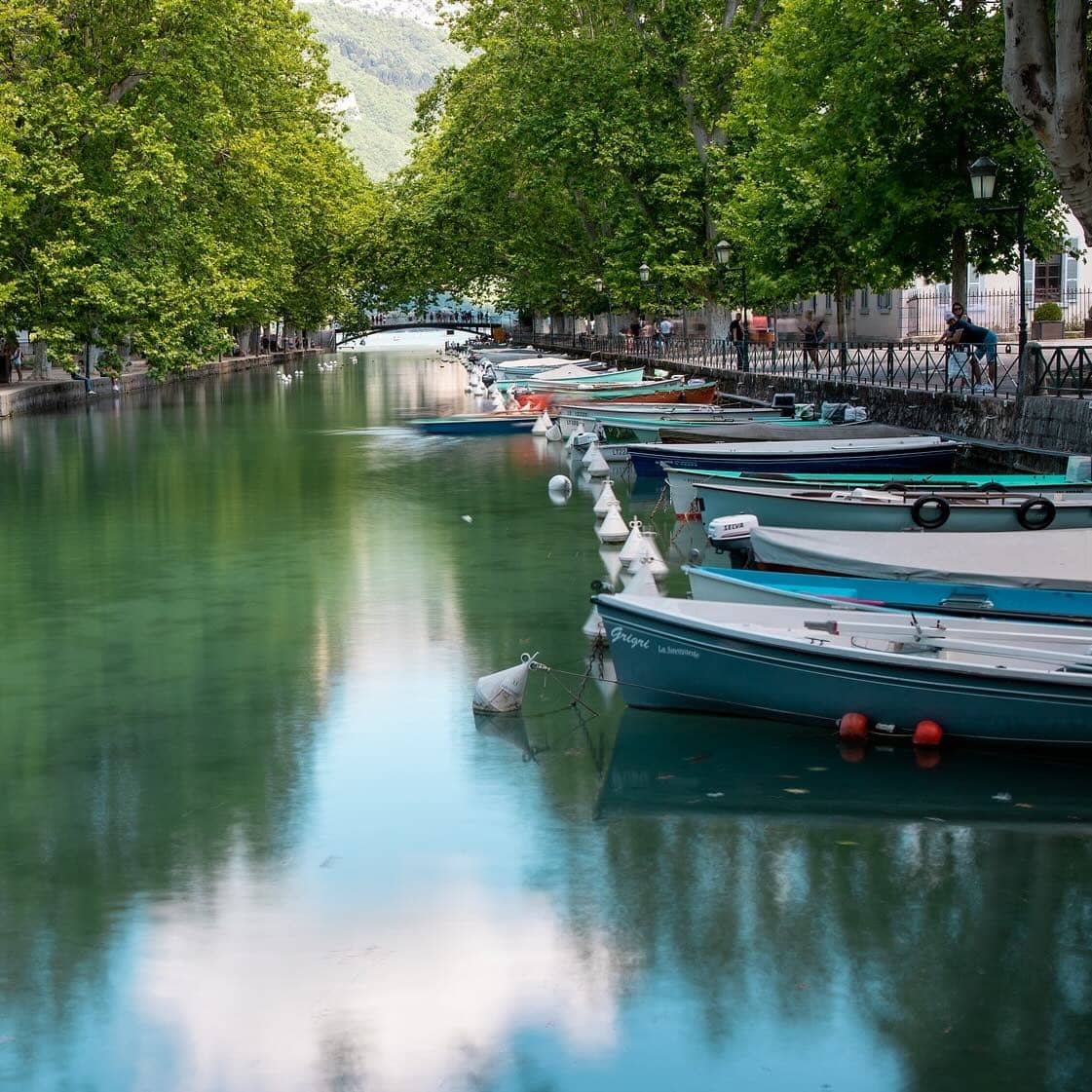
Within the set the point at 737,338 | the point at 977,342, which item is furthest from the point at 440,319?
the point at 977,342

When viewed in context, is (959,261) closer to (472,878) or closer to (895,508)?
(895,508)

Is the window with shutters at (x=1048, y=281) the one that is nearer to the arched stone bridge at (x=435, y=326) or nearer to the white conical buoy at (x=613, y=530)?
the white conical buoy at (x=613, y=530)

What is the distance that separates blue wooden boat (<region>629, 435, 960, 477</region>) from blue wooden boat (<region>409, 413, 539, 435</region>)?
15.5 meters

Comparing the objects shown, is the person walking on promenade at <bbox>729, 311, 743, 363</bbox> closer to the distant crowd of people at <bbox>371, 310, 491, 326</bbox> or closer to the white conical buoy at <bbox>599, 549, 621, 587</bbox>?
the white conical buoy at <bbox>599, 549, 621, 587</bbox>

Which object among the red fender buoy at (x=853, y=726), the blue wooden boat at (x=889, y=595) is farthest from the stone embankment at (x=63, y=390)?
the red fender buoy at (x=853, y=726)

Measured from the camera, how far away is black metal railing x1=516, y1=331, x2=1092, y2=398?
23.9 metres

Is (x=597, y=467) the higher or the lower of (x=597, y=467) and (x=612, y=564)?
the higher

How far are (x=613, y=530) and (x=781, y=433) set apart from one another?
22.0 ft

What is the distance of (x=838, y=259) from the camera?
140 ft

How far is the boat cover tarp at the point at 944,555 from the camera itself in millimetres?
13750

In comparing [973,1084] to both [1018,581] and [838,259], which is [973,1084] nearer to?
[1018,581]

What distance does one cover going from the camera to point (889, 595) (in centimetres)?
1288

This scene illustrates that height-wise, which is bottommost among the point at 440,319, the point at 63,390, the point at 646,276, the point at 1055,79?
the point at 63,390

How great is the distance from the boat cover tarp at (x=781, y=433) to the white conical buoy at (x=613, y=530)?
5.48 m
